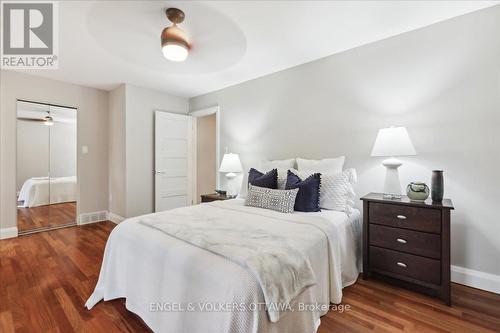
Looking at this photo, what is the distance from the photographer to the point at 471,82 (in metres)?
2.01

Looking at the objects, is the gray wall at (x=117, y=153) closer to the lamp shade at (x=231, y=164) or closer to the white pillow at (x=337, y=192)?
the lamp shade at (x=231, y=164)

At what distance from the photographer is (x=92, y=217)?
4113 mm

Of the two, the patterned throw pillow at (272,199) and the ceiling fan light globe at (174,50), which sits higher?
the ceiling fan light globe at (174,50)

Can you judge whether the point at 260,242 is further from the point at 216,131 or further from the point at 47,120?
the point at 47,120

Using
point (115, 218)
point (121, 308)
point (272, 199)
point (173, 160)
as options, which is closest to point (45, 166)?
point (115, 218)

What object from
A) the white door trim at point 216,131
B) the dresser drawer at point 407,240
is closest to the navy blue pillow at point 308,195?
the dresser drawer at point 407,240

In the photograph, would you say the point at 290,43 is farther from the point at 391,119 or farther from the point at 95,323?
the point at 95,323

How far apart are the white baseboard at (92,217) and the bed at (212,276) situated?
2.81m

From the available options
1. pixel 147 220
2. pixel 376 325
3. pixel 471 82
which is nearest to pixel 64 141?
pixel 147 220

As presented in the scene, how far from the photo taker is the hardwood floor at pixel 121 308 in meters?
1.54

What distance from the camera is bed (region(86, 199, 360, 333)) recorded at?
1.05 metres

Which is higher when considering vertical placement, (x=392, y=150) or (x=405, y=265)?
(x=392, y=150)

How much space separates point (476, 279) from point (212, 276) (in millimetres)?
2400
